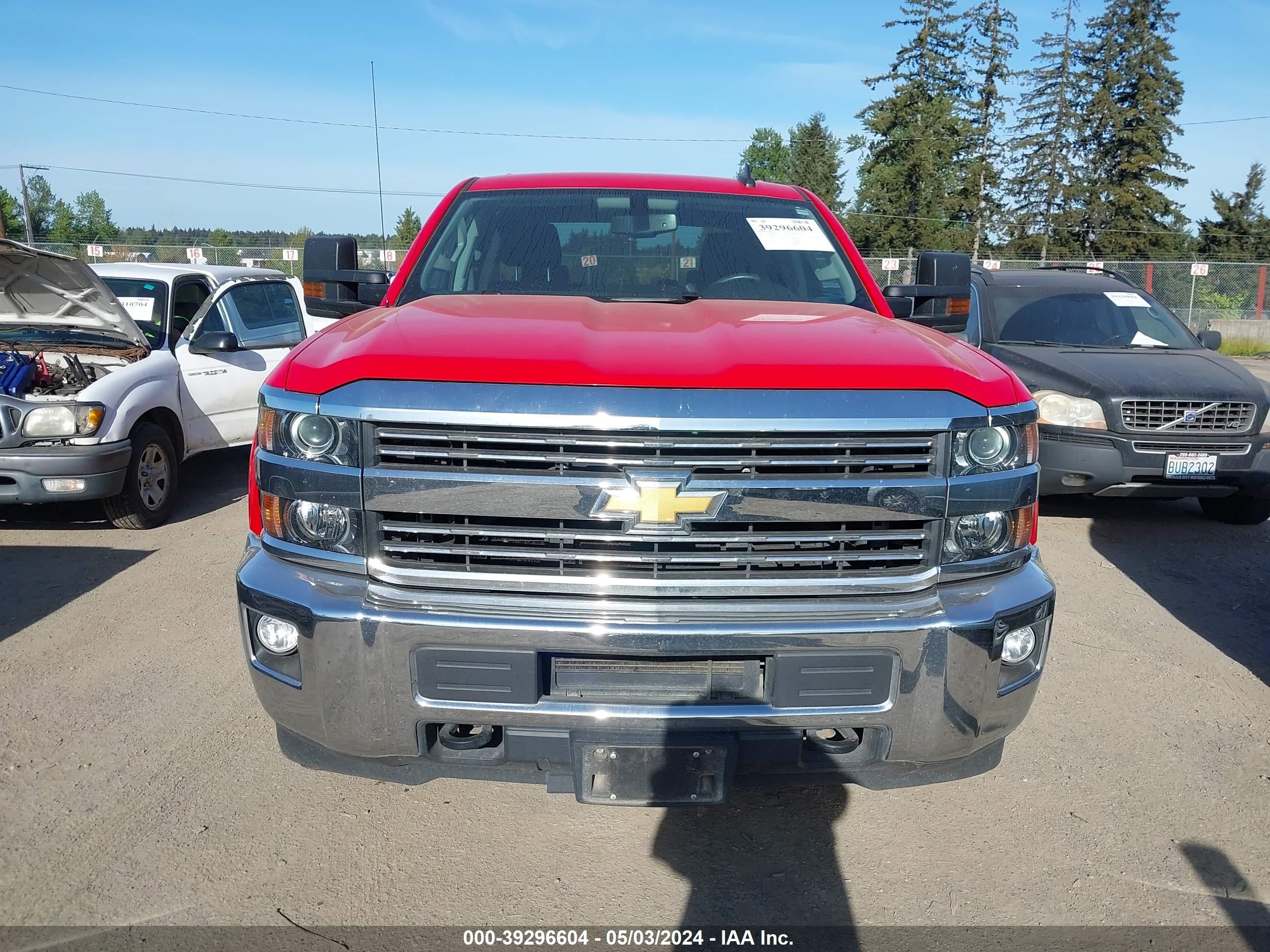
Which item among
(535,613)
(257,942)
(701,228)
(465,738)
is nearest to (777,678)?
(535,613)

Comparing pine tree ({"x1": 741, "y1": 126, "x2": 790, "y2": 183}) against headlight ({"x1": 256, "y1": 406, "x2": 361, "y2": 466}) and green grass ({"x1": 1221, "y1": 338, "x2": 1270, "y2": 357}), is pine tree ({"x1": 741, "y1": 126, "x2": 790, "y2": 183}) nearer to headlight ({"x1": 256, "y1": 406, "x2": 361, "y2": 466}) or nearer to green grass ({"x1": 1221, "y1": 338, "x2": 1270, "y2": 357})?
green grass ({"x1": 1221, "y1": 338, "x2": 1270, "y2": 357})

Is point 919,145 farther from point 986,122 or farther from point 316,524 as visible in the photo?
point 316,524

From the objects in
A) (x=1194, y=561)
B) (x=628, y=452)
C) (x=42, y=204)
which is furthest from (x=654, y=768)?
(x=42, y=204)

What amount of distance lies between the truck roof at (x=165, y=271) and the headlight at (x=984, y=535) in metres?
6.99

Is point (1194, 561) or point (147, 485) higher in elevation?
point (147, 485)

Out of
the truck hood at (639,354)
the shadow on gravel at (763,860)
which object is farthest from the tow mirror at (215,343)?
the shadow on gravel at (763,860)

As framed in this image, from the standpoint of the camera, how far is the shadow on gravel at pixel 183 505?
6699 millimetres

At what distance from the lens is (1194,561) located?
6254 millimetres

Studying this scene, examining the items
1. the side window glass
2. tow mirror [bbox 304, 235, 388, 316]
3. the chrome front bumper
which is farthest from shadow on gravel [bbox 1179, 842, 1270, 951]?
the side window glass

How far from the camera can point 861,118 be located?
5894 centimetres

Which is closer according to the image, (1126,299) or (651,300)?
(651,300)

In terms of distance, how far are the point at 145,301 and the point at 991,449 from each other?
7.01m

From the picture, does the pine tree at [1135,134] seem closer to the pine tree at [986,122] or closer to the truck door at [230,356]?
the pine tree at [986,122]

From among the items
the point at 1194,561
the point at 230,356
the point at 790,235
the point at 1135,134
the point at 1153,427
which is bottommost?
the point at 1194,561
